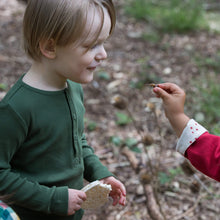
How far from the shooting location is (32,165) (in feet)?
4.30

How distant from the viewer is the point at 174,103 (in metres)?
1.30

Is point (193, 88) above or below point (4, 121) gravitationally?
below

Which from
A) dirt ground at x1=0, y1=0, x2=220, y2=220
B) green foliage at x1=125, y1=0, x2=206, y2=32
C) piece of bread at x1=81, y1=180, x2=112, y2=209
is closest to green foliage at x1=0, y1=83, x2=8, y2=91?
dirt ground at x1=0, y1=0, x2=220, y2=220

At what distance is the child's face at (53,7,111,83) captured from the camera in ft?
3.97

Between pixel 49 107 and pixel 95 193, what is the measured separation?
Result: 45 cm

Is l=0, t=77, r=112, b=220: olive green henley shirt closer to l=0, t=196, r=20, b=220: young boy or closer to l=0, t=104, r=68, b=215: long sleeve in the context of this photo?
l=0, t=104, r=68, b=215: long sleeve

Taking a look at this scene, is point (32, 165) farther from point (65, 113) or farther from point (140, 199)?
point (140, 199)

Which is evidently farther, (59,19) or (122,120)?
(122,120)

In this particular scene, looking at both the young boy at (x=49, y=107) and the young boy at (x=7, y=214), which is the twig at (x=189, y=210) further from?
the young boy at (x=7, y=214)

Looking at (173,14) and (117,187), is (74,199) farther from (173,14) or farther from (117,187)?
(173,14)

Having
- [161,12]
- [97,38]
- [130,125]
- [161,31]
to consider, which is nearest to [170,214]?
[130,125]

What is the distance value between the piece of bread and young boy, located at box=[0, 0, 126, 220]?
0.14 feet

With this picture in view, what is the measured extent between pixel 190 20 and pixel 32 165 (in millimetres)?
4540

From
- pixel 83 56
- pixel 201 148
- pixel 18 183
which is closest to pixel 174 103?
pixel 201 148
